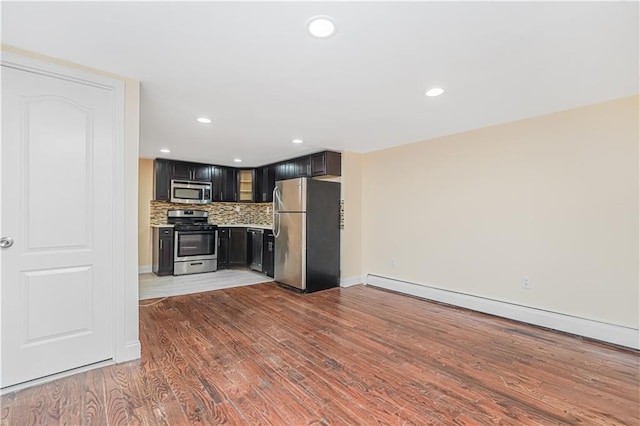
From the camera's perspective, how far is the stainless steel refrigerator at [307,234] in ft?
14.7

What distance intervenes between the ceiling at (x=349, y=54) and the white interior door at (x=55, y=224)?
34cm

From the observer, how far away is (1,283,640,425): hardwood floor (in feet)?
5.69

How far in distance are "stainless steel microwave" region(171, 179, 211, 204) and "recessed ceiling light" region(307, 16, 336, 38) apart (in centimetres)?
487

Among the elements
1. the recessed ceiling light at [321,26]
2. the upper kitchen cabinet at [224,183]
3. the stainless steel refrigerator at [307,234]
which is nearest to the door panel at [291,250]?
the stainless steel refrigerator at [307,234]

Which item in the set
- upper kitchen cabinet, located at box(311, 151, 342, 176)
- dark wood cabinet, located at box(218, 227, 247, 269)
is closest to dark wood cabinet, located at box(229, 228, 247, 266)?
dark wood cabinet, located at box(218, 227, 247, 269)

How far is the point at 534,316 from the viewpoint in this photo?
10.4 feet

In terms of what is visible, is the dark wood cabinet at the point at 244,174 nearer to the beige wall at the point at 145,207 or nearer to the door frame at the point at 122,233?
the beige wall at the point at 145,207

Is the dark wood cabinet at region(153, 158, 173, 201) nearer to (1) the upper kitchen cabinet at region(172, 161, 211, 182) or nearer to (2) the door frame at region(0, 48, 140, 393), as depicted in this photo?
(1) the upper kitchen cabinet at region(172, 161, 211, 182)

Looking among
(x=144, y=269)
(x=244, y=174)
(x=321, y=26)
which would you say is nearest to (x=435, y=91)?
(x=321, y=26)

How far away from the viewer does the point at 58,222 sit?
6.79 ft

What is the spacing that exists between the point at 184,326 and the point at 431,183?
355 centimetres

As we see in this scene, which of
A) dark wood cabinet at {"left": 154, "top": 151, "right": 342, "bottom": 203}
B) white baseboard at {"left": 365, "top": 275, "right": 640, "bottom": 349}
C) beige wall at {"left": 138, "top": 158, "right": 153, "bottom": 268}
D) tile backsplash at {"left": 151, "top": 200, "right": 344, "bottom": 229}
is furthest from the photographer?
tile backsplash at {"left": 151, "top": 200, "right": 344, "bottom": 229}

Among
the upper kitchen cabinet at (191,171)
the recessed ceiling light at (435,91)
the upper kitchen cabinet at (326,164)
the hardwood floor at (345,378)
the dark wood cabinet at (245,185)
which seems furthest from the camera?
the dark wood cabinet at (245,185)

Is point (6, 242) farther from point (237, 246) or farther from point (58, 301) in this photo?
point (237, 246)
